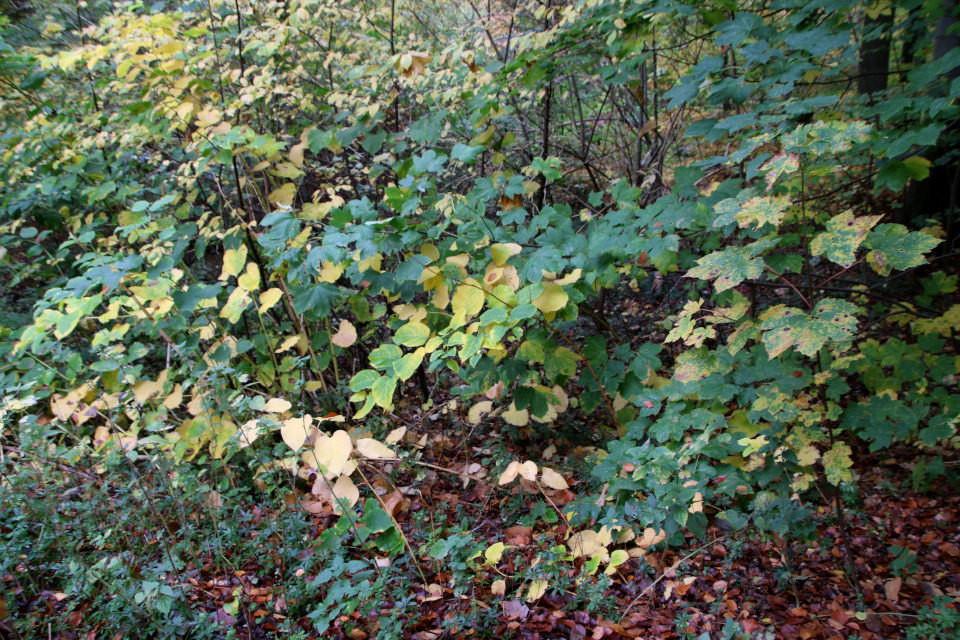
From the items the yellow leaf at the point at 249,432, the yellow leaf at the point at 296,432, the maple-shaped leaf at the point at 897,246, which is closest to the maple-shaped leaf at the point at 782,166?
the maple-shaped leaf at the point at 897,246

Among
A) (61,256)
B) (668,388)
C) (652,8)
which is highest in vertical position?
(652,8)

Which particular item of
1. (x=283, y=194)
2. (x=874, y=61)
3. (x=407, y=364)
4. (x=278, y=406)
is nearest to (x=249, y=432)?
(x=278, y=406)

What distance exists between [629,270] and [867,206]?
7.04ft

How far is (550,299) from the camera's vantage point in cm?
195

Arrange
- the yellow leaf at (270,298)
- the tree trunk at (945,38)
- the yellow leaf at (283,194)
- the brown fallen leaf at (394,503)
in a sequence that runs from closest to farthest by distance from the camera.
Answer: the brown fallen leaf at (394,503) < the tree trunk at (945,38) < the yellow leaf at (270,298) < the yellow leaf at (283,194)

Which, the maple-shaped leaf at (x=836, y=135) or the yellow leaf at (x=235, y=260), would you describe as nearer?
the maple-shaped leaf at (x=836, y=135)

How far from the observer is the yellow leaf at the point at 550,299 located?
6.35 ft

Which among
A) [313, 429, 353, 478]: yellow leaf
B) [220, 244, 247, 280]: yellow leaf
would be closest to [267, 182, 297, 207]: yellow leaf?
[220, 244, 247, 280]: yellow leaf

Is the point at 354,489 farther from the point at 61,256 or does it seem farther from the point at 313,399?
the point at 61,256

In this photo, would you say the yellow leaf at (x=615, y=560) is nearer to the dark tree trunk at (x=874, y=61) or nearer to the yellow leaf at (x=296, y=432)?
the yellow leaf at (x=296, y=432)

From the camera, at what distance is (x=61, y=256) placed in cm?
321

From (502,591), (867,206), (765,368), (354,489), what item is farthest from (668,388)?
(867,206)

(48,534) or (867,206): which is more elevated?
(867,206)

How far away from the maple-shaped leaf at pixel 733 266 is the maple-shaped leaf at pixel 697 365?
0.43m
